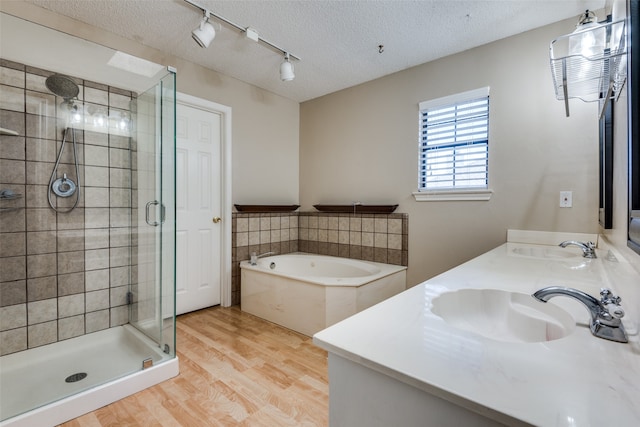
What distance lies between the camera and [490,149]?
243 cm

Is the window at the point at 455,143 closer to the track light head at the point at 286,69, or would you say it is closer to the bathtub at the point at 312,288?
the bathtub at the point at 312,288

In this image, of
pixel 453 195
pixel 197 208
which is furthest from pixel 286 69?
pixel 453 195

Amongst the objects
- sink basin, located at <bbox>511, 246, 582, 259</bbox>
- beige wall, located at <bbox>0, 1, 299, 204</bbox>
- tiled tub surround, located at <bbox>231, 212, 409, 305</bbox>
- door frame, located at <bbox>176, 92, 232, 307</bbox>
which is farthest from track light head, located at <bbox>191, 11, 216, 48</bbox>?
sink basin, located at <bbox>511, 246, 582, 259</bbox>

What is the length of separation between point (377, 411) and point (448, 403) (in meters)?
0.16

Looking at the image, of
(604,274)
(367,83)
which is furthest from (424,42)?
(604,274)

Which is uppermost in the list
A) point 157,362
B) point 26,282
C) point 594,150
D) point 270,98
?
point 270,98

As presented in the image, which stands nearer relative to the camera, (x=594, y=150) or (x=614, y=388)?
(x=614, y=388)

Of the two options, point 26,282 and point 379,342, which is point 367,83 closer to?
point 379,342

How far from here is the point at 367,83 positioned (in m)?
3.21

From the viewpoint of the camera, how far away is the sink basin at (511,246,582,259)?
1.91 m

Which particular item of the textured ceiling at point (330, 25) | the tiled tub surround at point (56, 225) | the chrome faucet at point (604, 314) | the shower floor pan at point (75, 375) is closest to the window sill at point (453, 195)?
the textured ceiling at point (330, 25)

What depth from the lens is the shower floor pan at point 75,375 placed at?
4.74 ft

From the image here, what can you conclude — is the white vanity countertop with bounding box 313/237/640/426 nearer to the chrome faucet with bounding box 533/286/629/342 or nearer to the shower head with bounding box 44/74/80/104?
the chrome faucet with bounding box 533/286/629/342

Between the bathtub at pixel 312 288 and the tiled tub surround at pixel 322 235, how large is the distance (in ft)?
0.44
